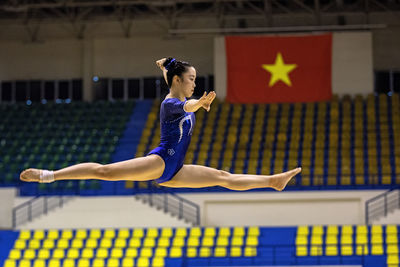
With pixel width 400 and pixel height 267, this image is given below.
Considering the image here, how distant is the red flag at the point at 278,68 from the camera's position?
67.6 feet

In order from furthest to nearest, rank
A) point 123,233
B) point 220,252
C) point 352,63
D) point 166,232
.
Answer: point 352,63 < point 123,233 < point 166,232 < point 220,252

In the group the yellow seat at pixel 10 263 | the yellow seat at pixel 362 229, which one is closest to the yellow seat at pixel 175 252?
the yellow seat at pixel 10 263

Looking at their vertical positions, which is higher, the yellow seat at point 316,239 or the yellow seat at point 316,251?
the yellow seat at point 316,239

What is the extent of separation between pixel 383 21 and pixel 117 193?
10.9 metres

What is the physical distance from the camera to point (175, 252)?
15.6 meters

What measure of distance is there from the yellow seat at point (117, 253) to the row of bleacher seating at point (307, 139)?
3.83m

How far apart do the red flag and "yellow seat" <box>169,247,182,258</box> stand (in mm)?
6560

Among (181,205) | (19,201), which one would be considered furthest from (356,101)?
(19,201)

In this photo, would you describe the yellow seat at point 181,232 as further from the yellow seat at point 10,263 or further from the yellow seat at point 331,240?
the yellow seat at point 10,263

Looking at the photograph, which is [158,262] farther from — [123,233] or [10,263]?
[10,263]

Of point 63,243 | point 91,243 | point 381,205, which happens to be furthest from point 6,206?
point 381,205

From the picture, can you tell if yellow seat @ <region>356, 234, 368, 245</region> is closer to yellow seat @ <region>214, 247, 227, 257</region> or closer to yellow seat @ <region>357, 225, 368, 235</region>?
yellow seat @ <region>357, 225, 368, 235</region>

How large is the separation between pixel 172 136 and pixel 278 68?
15335 mm

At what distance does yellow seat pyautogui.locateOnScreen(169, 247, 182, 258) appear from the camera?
15.5 meters
